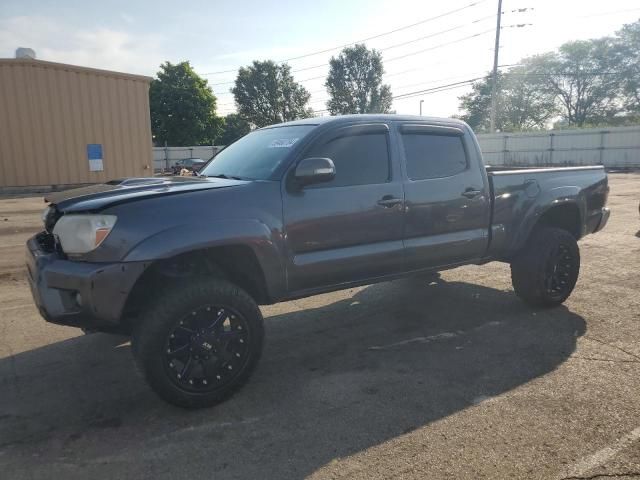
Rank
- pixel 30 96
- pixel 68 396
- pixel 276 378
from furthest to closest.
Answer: pixel 30 96
pixel 276 378
pixel 68 396

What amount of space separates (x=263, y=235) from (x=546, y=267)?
305cm

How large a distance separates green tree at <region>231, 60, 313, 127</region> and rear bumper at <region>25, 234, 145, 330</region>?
63.6 m

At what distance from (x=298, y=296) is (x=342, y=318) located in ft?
4.82

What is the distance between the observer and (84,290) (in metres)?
2.92

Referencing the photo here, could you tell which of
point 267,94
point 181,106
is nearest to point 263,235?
point 181,106

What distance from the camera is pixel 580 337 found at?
171 inches

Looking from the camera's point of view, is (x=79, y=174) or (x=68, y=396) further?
(x=79, y=174)

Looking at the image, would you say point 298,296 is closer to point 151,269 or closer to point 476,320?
point 151,269

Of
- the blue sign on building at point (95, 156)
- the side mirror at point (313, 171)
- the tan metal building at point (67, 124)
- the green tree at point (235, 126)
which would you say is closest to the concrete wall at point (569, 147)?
the tan metal building at point (67, 124)

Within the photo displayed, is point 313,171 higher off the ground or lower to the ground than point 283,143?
lower

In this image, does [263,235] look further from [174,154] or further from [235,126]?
[235,126]

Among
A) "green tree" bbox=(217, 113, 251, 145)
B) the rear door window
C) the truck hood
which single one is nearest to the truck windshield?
the truck hood

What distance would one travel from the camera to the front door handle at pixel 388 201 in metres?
3.96

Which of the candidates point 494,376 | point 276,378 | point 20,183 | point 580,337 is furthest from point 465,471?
point 20,183
